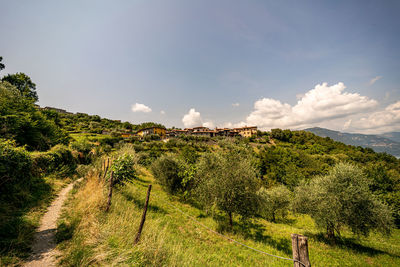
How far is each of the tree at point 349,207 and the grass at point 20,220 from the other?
19.4 m

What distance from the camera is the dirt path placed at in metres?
4.11

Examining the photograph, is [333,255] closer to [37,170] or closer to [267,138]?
[37,170]

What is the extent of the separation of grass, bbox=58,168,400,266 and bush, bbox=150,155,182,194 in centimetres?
315

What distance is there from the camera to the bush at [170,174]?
61.1 feet

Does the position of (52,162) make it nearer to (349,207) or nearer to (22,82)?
(349,207)

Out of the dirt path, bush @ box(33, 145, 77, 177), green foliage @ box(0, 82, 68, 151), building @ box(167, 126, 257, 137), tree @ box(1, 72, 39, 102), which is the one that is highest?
building @ box(167, 126, 257, 137)

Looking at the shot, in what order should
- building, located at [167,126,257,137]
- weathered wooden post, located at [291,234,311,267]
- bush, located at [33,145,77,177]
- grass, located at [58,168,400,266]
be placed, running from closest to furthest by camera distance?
weathered wooden post, located at [291,234,311,267], grass, located at [58,168,400,266], bush, located at [33,145,77,177], building, located at [167,126,257,137]

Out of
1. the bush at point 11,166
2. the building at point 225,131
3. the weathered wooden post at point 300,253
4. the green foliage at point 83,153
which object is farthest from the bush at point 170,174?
the building at point 225,131

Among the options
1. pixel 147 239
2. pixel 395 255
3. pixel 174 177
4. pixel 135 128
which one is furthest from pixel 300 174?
pixel 135 128

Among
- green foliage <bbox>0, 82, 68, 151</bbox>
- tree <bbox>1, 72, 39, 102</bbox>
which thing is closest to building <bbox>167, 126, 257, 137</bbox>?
tree <bbox>1, 72, 39, 102</bbox>

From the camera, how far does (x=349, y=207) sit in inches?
481

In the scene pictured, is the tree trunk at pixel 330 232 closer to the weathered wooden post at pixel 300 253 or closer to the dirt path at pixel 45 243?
the weathered wooden post at pixel 300 253

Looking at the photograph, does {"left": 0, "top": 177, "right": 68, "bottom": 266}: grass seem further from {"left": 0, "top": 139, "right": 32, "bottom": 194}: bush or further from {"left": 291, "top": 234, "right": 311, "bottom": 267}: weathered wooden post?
{"left": 291, "top": 234, "right": 311, "bottom": 267}: weathered wooden post

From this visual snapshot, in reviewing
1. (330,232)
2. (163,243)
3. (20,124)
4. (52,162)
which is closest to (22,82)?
(20,124)
